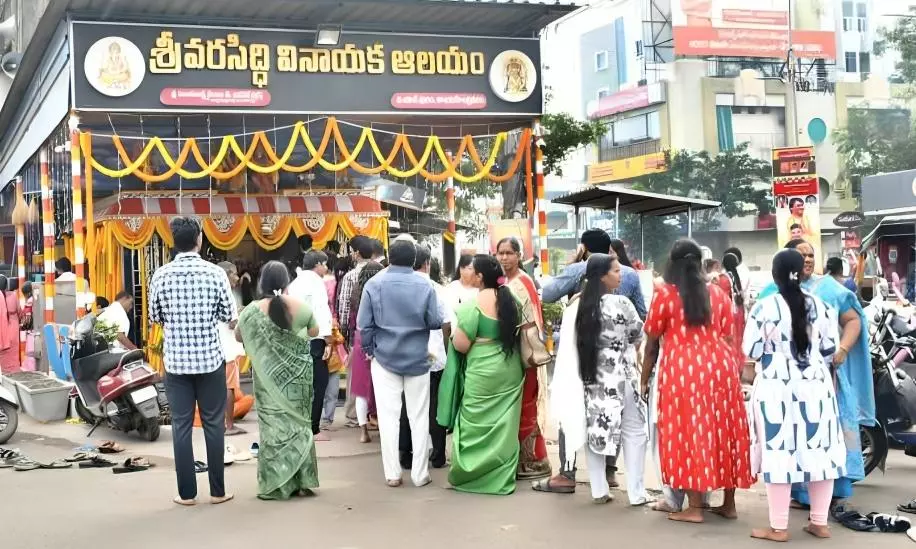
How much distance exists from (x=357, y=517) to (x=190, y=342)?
1.47 meters

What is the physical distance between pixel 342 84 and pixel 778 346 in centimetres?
849

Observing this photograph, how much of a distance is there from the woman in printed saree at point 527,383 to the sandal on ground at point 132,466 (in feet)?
9.61

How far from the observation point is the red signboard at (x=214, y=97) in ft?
40.8

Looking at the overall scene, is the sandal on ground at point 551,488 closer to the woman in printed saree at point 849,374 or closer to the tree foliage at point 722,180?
the woman in printed saree at point 849,374

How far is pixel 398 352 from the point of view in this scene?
7.45m

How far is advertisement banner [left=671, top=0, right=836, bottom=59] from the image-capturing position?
172ft

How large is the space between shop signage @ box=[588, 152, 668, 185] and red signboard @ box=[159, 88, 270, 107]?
3845cm

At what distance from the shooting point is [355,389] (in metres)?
9.55

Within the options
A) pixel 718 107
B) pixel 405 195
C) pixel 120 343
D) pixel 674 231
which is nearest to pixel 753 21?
pixel 718 107

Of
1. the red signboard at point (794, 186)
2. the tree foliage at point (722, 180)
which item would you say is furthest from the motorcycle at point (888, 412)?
the tree foliage at point (722, 180)

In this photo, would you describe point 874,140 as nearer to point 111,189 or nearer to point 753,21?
point 753,21

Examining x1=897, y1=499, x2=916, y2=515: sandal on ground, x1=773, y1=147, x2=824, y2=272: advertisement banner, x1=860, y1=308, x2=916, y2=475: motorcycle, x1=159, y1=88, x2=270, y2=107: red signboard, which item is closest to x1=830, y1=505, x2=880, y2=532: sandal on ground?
x1=897, y1=499, x2=916, y2=515: sandal on ground

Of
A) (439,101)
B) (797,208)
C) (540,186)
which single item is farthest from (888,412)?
(797,208)

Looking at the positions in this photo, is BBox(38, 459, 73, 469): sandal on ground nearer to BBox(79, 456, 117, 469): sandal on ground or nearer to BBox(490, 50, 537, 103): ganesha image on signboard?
BBox(79, 456, 117, 469): sandal on ground
